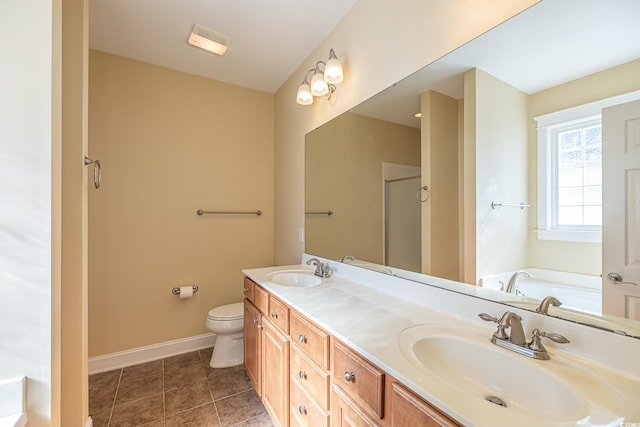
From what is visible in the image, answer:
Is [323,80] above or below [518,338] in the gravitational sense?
above

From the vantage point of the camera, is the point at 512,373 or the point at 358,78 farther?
the point at 358,78

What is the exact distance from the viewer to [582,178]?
2.56ft

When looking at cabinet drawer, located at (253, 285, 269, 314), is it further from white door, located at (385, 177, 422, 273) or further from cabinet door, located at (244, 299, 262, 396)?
white door, located at (385, 177, 422, 273)

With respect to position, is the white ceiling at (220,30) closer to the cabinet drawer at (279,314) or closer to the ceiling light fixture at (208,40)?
the ceiling light fixture at (208,40)

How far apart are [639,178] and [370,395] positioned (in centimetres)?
91

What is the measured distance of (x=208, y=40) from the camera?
196 centimetres

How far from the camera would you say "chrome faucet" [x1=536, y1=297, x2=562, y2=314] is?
2.65ft

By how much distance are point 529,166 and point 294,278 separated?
4.88ft

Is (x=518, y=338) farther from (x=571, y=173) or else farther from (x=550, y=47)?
(x=550, y=47)

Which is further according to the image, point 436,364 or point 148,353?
point 148,353

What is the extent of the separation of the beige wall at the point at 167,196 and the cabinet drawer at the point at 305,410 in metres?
1.55

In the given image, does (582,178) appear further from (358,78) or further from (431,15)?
(358,78)

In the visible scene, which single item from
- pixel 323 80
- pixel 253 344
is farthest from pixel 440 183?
pixel 253 344
